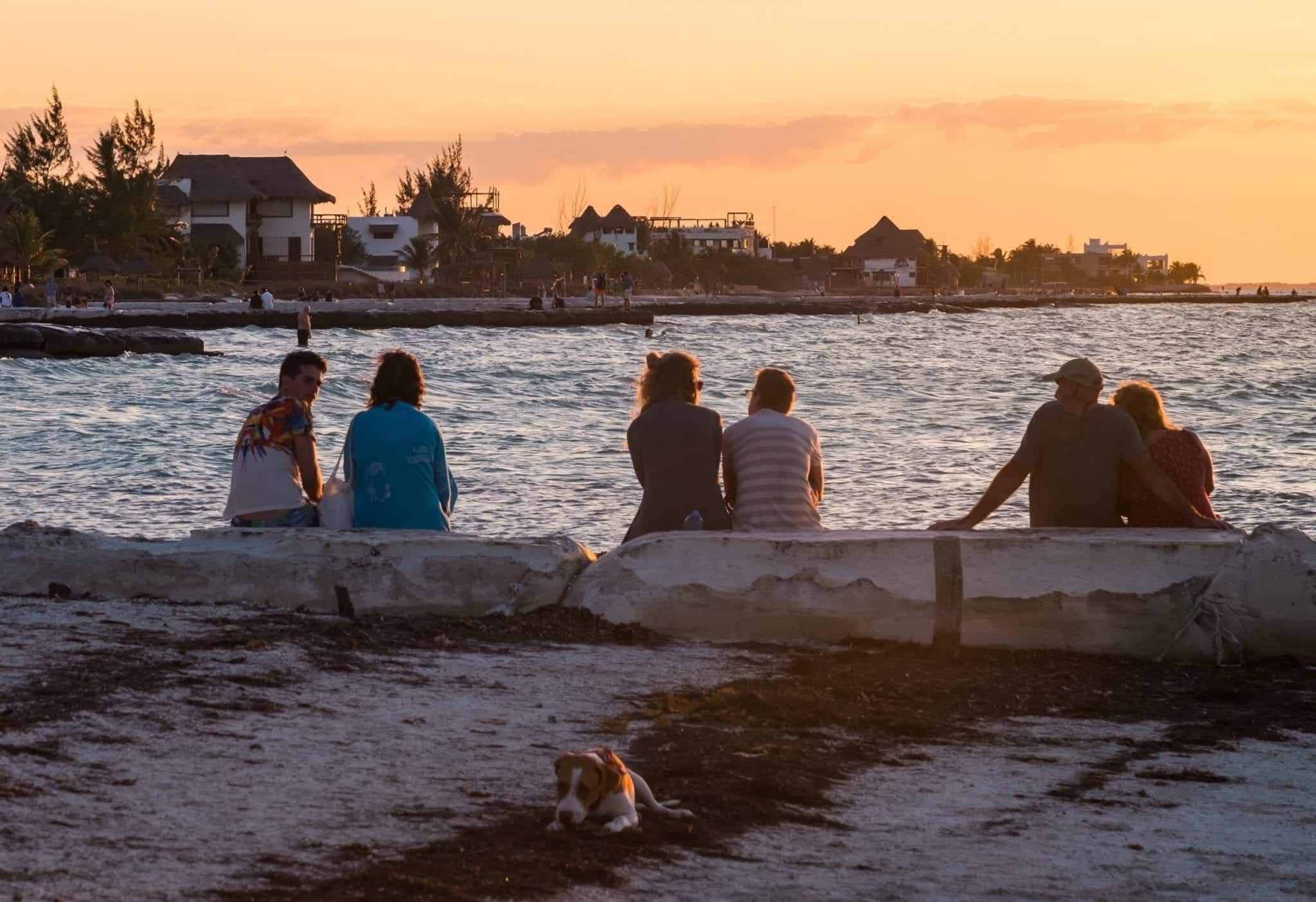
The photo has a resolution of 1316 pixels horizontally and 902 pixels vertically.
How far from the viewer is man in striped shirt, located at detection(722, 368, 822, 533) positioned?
738cm

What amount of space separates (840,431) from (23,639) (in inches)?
852

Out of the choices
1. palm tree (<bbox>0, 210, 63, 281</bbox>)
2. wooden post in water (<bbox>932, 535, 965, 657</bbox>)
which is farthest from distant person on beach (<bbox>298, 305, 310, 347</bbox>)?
wooden post in water (<bbox>932, 535, 965, 657</bbox>)

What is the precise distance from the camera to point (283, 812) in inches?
159

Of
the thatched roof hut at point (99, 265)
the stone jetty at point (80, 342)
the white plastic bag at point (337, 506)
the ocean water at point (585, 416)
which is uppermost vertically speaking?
the thatched roof hut at point (99, 265)

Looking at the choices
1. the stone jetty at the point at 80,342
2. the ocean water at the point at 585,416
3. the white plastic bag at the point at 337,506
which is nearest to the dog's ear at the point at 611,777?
the white plastic bag at the point at 337,506

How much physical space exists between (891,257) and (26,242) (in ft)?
345

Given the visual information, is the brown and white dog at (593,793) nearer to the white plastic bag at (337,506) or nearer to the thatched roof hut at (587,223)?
the white plastic bag at (337,506)

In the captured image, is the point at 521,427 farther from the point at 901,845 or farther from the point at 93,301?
the point at 93,301

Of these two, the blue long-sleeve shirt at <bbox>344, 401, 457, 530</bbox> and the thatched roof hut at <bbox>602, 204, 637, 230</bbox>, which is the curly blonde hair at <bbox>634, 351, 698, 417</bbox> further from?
the thatched roof hut at <bbox>602, 204, 637, 230</bbox>

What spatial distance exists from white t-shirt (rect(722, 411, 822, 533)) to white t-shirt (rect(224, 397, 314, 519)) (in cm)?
193

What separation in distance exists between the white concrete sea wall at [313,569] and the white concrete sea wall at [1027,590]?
0.67 m

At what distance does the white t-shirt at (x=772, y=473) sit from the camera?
24.2 feet

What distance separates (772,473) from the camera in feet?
24.2

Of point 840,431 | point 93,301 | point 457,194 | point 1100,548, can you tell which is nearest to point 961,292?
point 457,194
